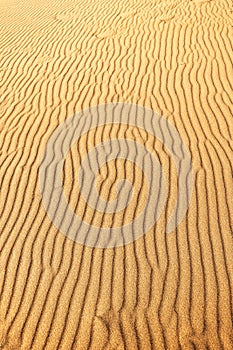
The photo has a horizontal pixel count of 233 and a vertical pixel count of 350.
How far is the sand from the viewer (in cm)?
336

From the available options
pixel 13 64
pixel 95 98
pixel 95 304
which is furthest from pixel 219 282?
pixel 13 64

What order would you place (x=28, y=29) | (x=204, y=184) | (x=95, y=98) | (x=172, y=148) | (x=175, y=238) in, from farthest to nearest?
(x=28, y=29) → (x=95, y=98) → (x=172, y=148) → (x=204, y=184) → (x=175, y=238)

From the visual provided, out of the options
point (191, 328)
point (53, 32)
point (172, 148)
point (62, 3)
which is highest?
point (62, 3)

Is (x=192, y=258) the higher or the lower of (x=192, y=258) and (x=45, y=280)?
the higher

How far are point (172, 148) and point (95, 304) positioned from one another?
102 inches

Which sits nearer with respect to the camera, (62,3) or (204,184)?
(204,184)

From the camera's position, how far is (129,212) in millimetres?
4387

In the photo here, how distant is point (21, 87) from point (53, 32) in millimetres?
3420

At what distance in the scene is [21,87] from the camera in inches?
286

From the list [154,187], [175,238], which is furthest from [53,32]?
[175,238]

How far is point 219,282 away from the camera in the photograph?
3.56m

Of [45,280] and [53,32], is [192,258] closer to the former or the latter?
[45,280]

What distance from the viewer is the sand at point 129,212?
336 centimetres

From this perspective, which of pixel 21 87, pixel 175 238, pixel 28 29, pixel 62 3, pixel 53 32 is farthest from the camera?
pixel 62 3
